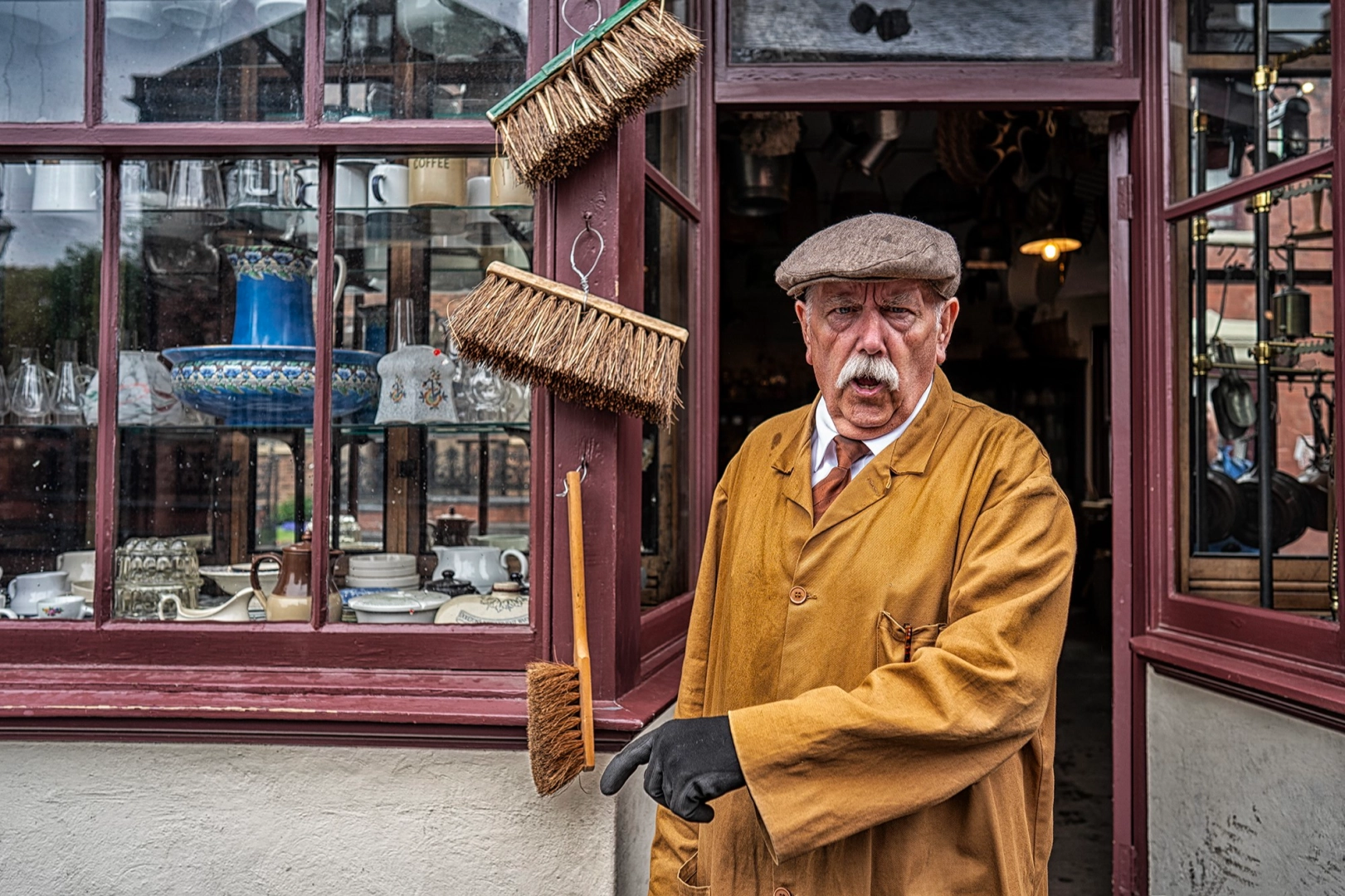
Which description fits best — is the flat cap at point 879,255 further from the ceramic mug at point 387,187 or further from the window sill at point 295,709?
the ceramic mug at point 387,187

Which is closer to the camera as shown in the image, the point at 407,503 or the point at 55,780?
the point at 55,780

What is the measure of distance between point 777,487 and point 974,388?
8.97 meters

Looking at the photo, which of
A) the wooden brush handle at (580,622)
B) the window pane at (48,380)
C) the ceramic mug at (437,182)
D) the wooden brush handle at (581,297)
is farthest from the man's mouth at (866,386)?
the window pane at (48,380)

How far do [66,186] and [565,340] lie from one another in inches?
58.5

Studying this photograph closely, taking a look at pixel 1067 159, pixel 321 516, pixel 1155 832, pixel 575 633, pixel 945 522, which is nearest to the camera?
pixel 945 522

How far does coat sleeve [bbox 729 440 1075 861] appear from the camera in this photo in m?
1.55

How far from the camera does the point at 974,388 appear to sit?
1041 centimetres

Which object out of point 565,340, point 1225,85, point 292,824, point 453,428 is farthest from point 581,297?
point 1225,85

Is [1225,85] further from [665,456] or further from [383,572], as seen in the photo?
[383,572]

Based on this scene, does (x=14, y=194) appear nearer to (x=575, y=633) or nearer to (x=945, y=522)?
(x=575, y=633)

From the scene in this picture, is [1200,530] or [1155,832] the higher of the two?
[1200,530]

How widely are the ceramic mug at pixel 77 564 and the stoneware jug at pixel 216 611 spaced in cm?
20

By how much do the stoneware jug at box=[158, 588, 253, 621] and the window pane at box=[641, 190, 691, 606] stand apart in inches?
39.7

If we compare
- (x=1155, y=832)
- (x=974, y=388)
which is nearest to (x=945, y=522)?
(x=1155, y=832)
